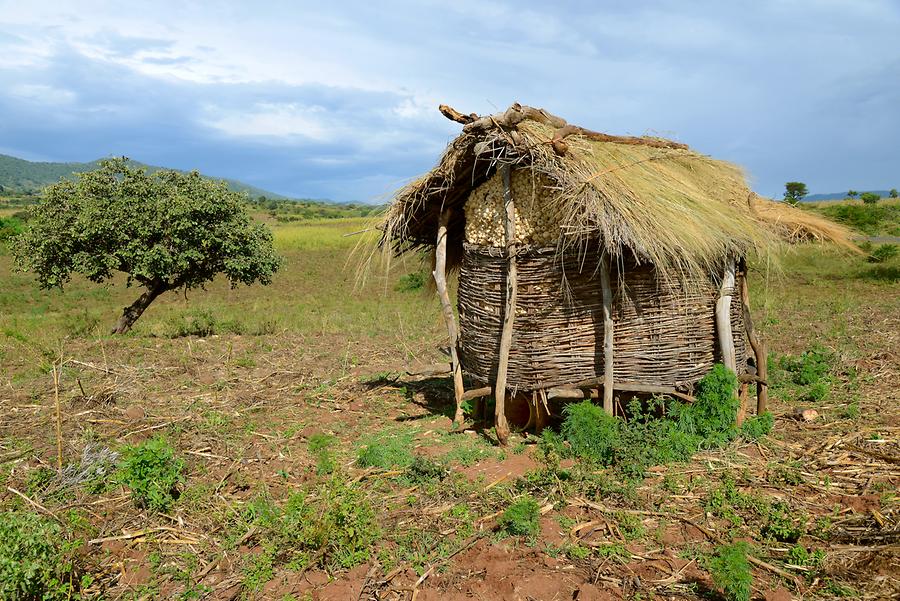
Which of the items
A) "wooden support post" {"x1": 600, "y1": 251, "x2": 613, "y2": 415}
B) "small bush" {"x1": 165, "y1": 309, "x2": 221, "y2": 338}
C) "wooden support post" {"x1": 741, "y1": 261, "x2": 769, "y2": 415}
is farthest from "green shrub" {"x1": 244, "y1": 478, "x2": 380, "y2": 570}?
"small bush" {"x1": 165, "y1": 309, "x2": 221, "y2": 338}

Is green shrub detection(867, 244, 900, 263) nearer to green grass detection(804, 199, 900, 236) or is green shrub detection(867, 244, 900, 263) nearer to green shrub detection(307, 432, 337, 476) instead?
green grass detection(804, 199, 900, 236)

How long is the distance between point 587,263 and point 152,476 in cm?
434

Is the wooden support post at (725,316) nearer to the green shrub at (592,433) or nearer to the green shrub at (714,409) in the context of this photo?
the green shrub at (714,409)

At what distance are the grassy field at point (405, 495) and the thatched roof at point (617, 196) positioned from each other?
726mm

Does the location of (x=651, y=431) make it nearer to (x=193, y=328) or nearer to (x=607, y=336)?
(x=607, y=336)

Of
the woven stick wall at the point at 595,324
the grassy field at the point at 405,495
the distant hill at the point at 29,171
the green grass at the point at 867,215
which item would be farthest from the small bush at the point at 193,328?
the distant hill at the point at 29,171

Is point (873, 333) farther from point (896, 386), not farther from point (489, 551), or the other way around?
point (489, 551)

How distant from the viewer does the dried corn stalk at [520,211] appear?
6148mm

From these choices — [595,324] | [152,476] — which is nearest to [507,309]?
[595,324]

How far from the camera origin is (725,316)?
20.4ft

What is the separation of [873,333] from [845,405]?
13.8 ft

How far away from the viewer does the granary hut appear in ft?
18.6

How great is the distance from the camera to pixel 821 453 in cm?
577

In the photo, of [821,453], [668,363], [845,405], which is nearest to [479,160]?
[668,363]
